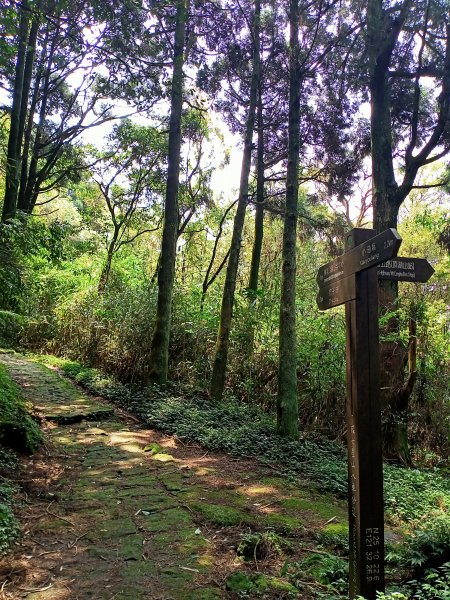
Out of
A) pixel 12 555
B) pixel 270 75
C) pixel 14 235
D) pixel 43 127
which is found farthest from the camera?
pixel 43 127

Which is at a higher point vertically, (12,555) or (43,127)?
(43,127)

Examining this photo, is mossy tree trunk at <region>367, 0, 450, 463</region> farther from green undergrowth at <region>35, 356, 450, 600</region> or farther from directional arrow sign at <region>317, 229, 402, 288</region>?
directional arrow sign at <region>317, 229, 402, 288</region>

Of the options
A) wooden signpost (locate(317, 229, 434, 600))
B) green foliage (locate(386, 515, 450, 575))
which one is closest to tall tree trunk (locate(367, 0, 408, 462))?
green foliage (locate(386, 515, 450, 575))

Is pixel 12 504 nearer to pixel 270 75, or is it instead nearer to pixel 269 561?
pixel 269 561

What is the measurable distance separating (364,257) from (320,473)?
3764 millimetres

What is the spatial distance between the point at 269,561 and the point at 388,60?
7972mm

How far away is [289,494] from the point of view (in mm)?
4820

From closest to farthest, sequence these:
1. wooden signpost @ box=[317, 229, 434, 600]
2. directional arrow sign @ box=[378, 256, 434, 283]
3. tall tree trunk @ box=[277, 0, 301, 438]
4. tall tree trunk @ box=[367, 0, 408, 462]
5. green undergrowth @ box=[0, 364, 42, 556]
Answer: wooden signpost @ box=[317, 229, 434, 600]
directional arrow sign @ box=[378, 256, 434, 283]
green undergrowth @ box=[0, 364, 42, 556]
tall tree trunk @ box=[277, 0, 301, 438]
tall tree trunk @ box=[367, 0, 408, 462]

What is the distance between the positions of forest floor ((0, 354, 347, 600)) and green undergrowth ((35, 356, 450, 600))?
0.64 ft

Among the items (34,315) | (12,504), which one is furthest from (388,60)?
(34,315)

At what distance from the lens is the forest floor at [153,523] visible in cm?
294

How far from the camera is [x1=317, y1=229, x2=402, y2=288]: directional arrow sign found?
2.46 meters

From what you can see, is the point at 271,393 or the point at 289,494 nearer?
the point at 289,494

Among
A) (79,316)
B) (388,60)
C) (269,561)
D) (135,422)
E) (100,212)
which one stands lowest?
(269,561)
